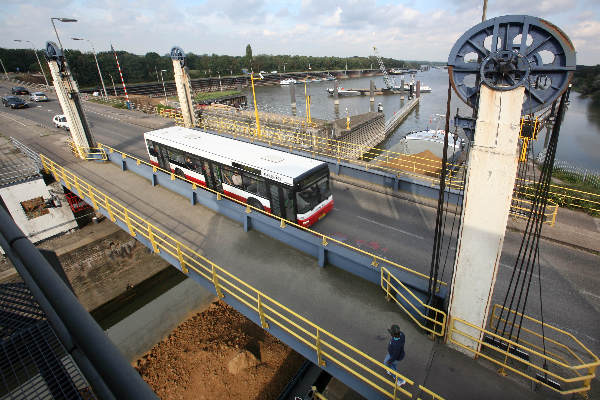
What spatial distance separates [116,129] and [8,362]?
31.4 metres

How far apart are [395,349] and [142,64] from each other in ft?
387

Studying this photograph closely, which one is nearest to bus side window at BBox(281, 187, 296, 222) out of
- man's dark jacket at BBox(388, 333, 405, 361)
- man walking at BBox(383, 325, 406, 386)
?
man walking at BBox(383, 325, 406, 386)

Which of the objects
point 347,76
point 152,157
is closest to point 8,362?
point 152,157

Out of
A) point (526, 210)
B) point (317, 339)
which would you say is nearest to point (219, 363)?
point (317, 339)

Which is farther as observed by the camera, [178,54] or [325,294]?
[178,54]

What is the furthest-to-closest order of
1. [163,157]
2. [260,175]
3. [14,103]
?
[14,103] → [163,157] → [260,175]

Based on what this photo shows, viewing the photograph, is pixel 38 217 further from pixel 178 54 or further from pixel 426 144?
pixel 426 144

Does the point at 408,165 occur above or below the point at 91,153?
below

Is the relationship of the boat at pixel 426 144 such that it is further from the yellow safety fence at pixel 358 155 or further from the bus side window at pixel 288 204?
the bus side window at pixel 288 204

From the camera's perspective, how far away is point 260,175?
12.2m

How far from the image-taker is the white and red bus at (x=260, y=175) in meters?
11.8

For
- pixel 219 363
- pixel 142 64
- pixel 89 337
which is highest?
pixel 142 64

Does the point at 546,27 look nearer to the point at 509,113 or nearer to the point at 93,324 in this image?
the point at 509,113

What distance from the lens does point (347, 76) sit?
498ft
